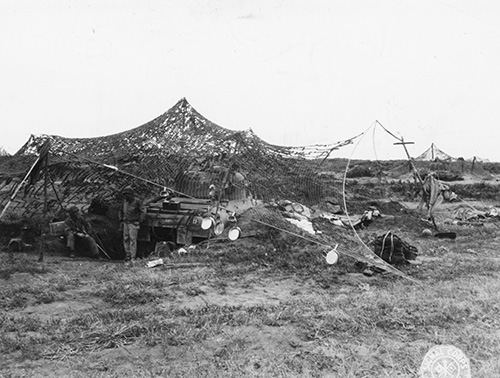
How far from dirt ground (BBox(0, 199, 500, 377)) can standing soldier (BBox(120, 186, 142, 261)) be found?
1.40 metres

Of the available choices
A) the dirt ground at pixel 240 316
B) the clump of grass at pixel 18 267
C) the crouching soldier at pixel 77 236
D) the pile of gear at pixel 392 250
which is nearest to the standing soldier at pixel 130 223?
the crouching soldier at pixel 77 236

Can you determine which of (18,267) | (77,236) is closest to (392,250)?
(18,267)

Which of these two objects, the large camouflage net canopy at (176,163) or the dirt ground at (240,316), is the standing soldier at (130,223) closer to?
the large camouflage net canopy at (176,163)

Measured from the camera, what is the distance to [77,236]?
10906 mm

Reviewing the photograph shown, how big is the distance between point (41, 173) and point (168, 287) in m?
4.61

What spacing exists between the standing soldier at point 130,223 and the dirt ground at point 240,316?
140 cm

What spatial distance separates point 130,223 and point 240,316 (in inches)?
227

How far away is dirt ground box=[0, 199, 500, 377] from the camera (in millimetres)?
4715

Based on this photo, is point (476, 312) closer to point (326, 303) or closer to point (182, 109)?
point (326, 303)

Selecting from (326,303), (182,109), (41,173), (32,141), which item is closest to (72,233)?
(41,173)

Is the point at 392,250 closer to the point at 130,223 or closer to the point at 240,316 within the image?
the point at 240,316

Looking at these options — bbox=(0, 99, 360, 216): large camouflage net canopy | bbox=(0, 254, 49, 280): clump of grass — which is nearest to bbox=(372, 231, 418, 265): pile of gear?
bbox=(0, 99, 360, 216): large camouflage net canopy

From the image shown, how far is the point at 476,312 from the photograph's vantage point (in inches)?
250

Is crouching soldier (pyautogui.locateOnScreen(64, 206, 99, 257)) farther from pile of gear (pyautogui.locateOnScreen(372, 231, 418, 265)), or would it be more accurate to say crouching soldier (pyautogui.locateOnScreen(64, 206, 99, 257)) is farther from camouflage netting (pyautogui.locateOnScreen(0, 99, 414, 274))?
pile of gear (pyautogui.locateOnScreen(372, 231, 418, 265))
